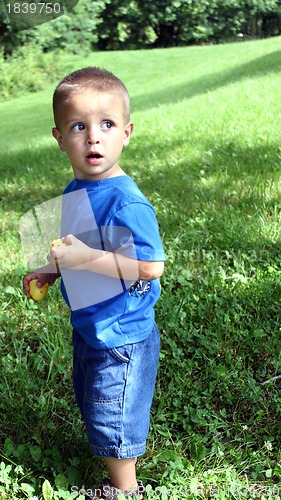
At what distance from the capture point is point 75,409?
2.64 m

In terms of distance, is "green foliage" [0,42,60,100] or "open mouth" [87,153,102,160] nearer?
"open mouth" [87,153,102,160]

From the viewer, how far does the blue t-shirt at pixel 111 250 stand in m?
1.83

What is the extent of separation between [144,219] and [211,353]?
122 cm

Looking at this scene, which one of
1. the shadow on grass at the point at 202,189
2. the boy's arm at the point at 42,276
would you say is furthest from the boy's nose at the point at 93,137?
the shadow on grass at the point at 202,189

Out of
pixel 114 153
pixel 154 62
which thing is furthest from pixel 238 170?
pixel 154 62

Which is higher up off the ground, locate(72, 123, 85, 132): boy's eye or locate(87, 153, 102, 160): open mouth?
locate(72, 123, 85, 132): boy's eye

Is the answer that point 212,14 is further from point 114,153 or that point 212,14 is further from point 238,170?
point 114,153

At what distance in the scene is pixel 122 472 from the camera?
214 cm

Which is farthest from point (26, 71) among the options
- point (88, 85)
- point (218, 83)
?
point (88, 85)

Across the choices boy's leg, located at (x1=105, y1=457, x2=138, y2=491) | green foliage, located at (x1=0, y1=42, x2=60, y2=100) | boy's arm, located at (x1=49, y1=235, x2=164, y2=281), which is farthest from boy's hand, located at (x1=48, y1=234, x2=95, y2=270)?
green foliage, located at (x1=0, y1=42, x2=60, y2=100)

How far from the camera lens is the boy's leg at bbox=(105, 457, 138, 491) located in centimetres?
212

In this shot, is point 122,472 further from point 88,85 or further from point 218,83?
point 218,83

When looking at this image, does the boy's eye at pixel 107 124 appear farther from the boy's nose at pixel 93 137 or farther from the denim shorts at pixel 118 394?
the denim shorts at pixel 118 394

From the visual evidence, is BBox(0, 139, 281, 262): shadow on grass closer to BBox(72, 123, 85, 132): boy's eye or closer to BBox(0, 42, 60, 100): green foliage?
BBox(72, 123, 85, 132): boy's eye
